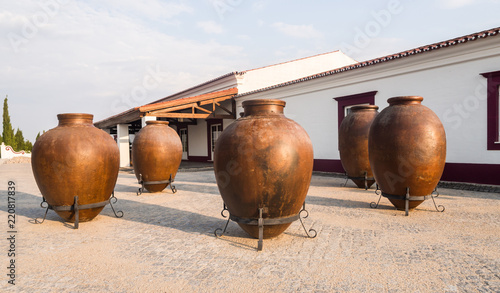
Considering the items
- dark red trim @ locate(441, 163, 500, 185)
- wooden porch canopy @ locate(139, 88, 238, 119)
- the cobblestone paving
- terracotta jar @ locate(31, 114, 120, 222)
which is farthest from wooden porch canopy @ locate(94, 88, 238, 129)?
dark red trim @ locate(441, 163, 500, 185)

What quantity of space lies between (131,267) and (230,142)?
5.39 feet

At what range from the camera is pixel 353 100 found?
1131cm

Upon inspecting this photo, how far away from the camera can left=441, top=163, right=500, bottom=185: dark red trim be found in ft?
25.7

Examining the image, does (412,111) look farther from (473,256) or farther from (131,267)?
(131,267)

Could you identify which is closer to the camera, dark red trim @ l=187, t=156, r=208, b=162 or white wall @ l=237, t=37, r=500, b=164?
white wall @ l=237, t=37, r=500, b=164

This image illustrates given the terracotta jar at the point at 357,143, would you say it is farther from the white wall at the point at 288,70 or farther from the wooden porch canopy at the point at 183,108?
the white wall at the point at 288,70

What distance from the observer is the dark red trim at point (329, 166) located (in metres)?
11.8

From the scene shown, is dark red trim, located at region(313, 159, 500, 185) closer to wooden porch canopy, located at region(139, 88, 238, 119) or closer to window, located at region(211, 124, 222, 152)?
wooden porch canopy, located at region(139, 88, 238, 119)

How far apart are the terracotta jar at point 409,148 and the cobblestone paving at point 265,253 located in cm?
52

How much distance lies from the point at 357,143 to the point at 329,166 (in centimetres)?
452

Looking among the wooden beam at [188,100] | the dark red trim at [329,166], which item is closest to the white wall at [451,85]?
the dark red trim at [329,166]

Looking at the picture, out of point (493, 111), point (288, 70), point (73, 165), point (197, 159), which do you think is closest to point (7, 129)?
point (197, 159)

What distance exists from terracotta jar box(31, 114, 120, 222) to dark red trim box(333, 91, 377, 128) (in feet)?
27.9

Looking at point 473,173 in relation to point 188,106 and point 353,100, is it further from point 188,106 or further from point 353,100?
point 188,106
